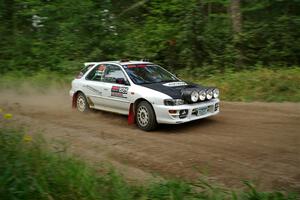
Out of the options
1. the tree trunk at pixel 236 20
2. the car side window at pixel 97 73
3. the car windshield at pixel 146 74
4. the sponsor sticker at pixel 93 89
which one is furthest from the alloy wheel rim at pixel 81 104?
the tree trunk at pixel 236 20

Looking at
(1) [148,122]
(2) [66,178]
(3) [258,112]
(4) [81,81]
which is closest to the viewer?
(2) [66,178]

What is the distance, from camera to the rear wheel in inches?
423

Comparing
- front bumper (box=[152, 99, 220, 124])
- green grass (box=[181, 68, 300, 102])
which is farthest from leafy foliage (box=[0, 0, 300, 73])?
front bumper (box=[152, 99, 220, 124])

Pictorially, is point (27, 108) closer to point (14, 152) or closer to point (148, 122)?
point (148, 122)

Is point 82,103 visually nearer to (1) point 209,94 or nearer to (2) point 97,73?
(2) point 97,73

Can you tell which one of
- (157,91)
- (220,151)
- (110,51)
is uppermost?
(110,51)

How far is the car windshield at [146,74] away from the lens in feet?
30.3

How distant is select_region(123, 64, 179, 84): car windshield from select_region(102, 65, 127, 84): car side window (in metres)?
0.18

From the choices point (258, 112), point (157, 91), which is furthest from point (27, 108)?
point (258, 112)

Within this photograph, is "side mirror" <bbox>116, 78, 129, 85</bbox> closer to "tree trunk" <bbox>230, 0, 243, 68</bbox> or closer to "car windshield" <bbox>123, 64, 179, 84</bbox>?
"car windshield" <bbox>123, 64, 179, 84</bbox>

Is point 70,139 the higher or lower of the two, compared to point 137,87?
lower

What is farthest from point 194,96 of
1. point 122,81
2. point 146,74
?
point 122,81

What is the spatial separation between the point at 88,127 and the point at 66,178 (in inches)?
173

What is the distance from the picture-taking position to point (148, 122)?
8.52m
